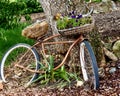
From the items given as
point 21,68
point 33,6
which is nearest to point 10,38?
point 21,68

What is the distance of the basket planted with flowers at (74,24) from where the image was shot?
214 inches

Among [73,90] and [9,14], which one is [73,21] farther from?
[9,14]

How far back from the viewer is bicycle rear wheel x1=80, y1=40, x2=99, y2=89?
5441 millimetres

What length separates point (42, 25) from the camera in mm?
6555

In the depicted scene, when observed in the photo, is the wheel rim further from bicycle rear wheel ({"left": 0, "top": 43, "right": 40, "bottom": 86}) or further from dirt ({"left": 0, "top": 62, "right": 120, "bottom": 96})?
dirt ({"left": 0, "top": 62, "right": 120, "bottom": 96})

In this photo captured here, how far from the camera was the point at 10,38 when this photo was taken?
833 cm

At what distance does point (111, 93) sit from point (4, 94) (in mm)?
1512

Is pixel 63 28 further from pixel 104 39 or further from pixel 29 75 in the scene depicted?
pixel 104 39

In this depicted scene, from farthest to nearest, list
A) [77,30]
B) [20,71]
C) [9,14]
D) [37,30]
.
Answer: [9,14] < [20,71] < [37,30] < [77,30]

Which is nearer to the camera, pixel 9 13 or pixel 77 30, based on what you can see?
pixel 77 30

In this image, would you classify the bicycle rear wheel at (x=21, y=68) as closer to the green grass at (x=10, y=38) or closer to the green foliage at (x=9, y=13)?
the green grass at (x=10, y=38)

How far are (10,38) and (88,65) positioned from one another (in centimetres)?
287

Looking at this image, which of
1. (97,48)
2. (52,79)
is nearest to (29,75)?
(52,79)

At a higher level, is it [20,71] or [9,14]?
[9,14]
